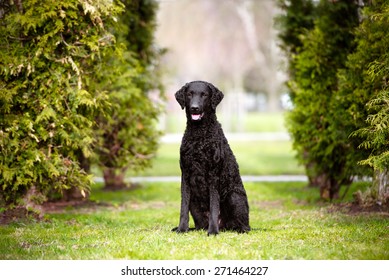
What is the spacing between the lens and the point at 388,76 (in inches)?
340

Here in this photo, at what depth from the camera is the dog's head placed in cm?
733

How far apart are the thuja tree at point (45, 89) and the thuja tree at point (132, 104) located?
7.49 ft

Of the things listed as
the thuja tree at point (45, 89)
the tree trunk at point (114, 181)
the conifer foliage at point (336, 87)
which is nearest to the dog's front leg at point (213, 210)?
the conifer foliage at point (336, 87)

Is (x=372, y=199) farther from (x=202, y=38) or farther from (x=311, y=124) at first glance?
(x=202, y=38)

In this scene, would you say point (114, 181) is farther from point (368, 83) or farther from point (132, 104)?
point (368, 83)

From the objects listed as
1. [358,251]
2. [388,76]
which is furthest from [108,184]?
[358,251]

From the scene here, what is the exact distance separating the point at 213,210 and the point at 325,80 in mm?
5298

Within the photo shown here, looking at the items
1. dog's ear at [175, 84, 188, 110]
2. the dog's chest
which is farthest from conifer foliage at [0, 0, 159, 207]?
the dog's chest

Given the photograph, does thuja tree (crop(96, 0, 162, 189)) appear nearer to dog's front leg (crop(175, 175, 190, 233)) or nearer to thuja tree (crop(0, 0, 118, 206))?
thuja tree (crop(0, 0, 118, 206))

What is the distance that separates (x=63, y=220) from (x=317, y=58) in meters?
5.72

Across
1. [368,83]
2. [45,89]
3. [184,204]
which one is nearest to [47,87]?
[45,89]

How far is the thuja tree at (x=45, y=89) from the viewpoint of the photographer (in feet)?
28.9

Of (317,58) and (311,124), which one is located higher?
(317,58)
